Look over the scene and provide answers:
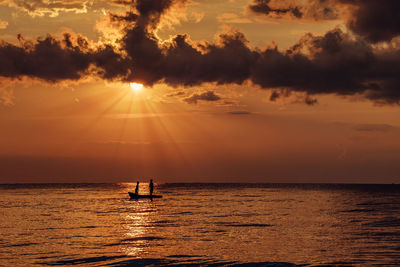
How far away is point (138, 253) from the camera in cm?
3750

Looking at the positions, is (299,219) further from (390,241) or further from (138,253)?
(138,253)

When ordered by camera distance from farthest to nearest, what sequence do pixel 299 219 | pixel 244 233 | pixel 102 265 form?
pixel 299 219, pixel 244 233, pixel 102 265

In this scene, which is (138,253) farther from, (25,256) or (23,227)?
(23,227)

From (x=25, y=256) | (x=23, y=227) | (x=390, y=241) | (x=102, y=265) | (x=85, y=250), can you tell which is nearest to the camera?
(x=102, y=265)

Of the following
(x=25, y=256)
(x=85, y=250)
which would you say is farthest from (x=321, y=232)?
(x=25, y=256)

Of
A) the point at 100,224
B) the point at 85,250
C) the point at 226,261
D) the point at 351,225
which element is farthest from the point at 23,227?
the point at 351,225

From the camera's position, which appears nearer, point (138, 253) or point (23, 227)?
point (138, 253)

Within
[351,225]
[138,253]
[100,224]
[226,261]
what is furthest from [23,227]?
[351,225]

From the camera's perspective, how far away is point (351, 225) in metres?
57.3

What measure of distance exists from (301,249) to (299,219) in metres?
25.8

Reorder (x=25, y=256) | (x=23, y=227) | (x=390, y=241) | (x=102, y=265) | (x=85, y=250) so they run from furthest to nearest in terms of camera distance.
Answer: (x=23, y=227)
(x=390, y=241)
(x=85, y=250)
(x=25, y=256)
(x=102, y=265)

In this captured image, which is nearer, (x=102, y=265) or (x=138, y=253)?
(x=102, y=265)

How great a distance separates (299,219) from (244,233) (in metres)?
17.4

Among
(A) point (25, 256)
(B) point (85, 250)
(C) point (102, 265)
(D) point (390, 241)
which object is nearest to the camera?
(C) point (102, 265)
